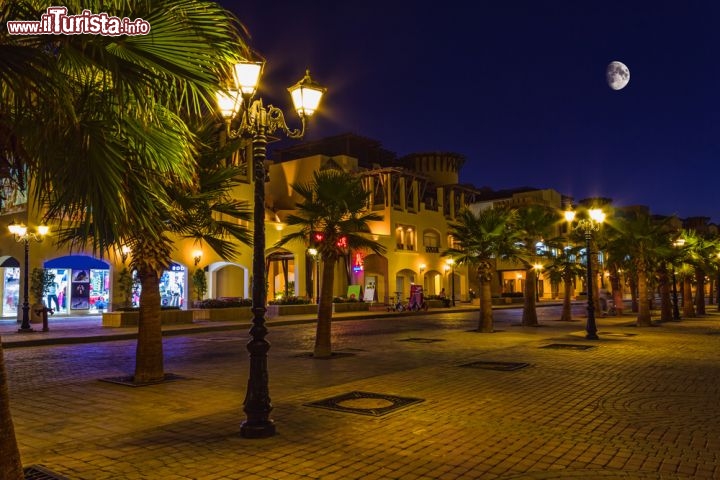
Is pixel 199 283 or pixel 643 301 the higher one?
pixel 199 283

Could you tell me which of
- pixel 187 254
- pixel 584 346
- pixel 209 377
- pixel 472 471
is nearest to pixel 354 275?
pixel 187 254

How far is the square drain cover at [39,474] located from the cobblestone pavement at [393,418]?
0.52ft

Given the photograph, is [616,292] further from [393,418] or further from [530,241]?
[393,418]

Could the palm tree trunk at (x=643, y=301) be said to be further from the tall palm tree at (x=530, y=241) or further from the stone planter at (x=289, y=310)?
the stone planter at (x=289, y=310)

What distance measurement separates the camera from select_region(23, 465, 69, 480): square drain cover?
5504mm

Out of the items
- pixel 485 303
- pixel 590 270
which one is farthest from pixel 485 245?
pixel 590 270

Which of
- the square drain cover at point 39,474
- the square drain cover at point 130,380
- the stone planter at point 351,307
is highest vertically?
the stone planter at point 351,307

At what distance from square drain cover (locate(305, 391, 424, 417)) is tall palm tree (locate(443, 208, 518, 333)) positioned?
45.5 feet

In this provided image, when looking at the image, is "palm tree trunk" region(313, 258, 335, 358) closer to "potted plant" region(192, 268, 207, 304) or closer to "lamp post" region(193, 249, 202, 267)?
"potted plant" region(192, 268, 207, 304)

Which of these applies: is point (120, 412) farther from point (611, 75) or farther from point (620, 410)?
point (611, 75)

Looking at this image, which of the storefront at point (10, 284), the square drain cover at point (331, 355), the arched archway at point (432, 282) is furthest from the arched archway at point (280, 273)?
the square drain cover at point (331, 355)

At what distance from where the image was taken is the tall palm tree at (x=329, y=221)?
1441cm

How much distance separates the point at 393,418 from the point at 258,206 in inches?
132

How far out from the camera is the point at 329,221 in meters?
14.7
